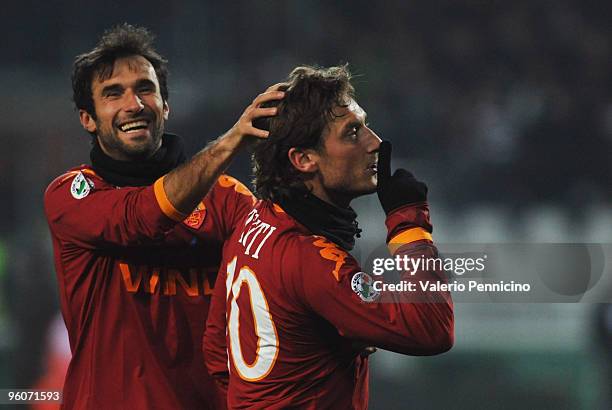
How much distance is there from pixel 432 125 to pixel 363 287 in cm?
445

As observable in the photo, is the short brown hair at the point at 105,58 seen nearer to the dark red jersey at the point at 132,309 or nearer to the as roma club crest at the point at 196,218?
the dark red jersey at the point at 132,309

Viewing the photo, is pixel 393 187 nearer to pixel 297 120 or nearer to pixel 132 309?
pixel 297 120

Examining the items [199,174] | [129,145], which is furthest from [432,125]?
[199,174]

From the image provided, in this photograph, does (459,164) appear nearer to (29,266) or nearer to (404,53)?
(404,53)

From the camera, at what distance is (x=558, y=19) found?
673 cm

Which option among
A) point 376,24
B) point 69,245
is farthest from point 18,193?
point 69,245

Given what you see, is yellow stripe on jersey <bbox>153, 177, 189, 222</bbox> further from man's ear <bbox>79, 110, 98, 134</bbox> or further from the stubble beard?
man's ear <bbox>79, 110, 98, 134</bbox>

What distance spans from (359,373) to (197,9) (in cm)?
536

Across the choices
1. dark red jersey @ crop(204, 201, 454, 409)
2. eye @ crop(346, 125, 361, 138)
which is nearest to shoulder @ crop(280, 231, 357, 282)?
dark red jersey @ crop(204, 201, 454, 409)

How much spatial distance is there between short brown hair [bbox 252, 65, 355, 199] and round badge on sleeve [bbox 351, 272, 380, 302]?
1.05ft

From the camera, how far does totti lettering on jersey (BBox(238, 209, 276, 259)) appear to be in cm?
205

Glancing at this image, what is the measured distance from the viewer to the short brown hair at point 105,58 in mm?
2689

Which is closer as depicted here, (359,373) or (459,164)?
(359,373)

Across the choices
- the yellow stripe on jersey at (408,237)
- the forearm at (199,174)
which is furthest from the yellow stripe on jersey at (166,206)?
the yellow stripe on jersey at (408,237)
